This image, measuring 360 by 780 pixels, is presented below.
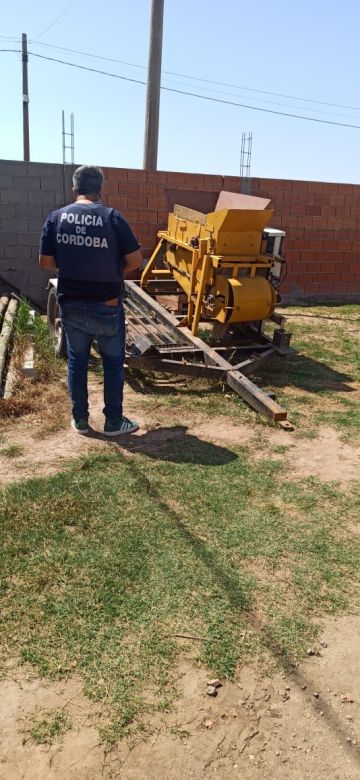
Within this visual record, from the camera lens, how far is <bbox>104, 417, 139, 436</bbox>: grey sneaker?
15.0 feet

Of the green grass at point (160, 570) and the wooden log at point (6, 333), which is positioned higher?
the wooden log at point (6, 333)

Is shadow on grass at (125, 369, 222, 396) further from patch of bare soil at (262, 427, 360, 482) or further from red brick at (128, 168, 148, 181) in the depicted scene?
red brick at (128, 168, 148, 181)

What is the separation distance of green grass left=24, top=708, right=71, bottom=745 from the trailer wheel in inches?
172

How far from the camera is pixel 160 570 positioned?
3014 millimetres

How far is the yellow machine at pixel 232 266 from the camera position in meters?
5.96

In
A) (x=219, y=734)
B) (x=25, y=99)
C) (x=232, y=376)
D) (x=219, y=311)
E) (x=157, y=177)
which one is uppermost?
(x=25, y=99)

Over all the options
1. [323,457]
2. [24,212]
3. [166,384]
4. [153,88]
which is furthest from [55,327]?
[153,88]

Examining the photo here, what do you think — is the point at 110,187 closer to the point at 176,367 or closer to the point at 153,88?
the point at 153,88

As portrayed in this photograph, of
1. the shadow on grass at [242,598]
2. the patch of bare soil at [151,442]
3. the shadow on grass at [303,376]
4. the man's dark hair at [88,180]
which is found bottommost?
the shadow on grass at [242,598]

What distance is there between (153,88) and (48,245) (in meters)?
6.87

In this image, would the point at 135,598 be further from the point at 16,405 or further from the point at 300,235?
the point at 300,235

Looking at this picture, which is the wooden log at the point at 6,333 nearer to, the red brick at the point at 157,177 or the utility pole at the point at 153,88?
the red brick at the point at 157,177

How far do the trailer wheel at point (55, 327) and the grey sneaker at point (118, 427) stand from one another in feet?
6.10

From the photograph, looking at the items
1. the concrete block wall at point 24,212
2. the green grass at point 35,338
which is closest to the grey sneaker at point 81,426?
the green grass at point 35,338
